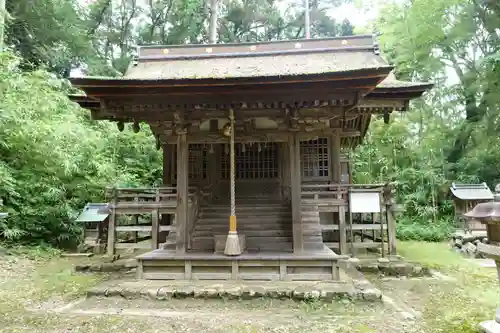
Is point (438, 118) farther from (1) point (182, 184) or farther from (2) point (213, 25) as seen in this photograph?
(1) point (182, 184)

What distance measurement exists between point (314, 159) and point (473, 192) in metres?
7.75

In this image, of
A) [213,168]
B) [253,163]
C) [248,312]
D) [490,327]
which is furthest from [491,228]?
[213,168]

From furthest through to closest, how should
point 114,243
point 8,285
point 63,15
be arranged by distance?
point 63,15 < point 114,243 < point 8,285

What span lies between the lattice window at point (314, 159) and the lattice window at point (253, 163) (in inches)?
35.4

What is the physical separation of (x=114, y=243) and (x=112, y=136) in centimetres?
773

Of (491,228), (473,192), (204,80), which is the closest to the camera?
(491,228)

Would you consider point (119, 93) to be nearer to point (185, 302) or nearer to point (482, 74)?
point (185, 302)

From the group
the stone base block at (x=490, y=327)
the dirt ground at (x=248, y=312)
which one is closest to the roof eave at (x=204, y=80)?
the dirt ground at (x=248, y=312)

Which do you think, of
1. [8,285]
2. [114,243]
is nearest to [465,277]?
[114,243]

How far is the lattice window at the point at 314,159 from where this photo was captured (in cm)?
1080

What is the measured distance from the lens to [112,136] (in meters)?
16.1

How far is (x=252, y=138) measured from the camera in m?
7.56

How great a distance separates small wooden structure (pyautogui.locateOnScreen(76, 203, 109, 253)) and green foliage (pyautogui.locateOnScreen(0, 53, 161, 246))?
3.12 ft

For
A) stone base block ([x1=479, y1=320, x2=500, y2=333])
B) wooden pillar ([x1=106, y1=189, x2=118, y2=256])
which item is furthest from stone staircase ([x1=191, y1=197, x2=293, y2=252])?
stone base block ([x1=479, y1=320, x2=500, y2=333])
